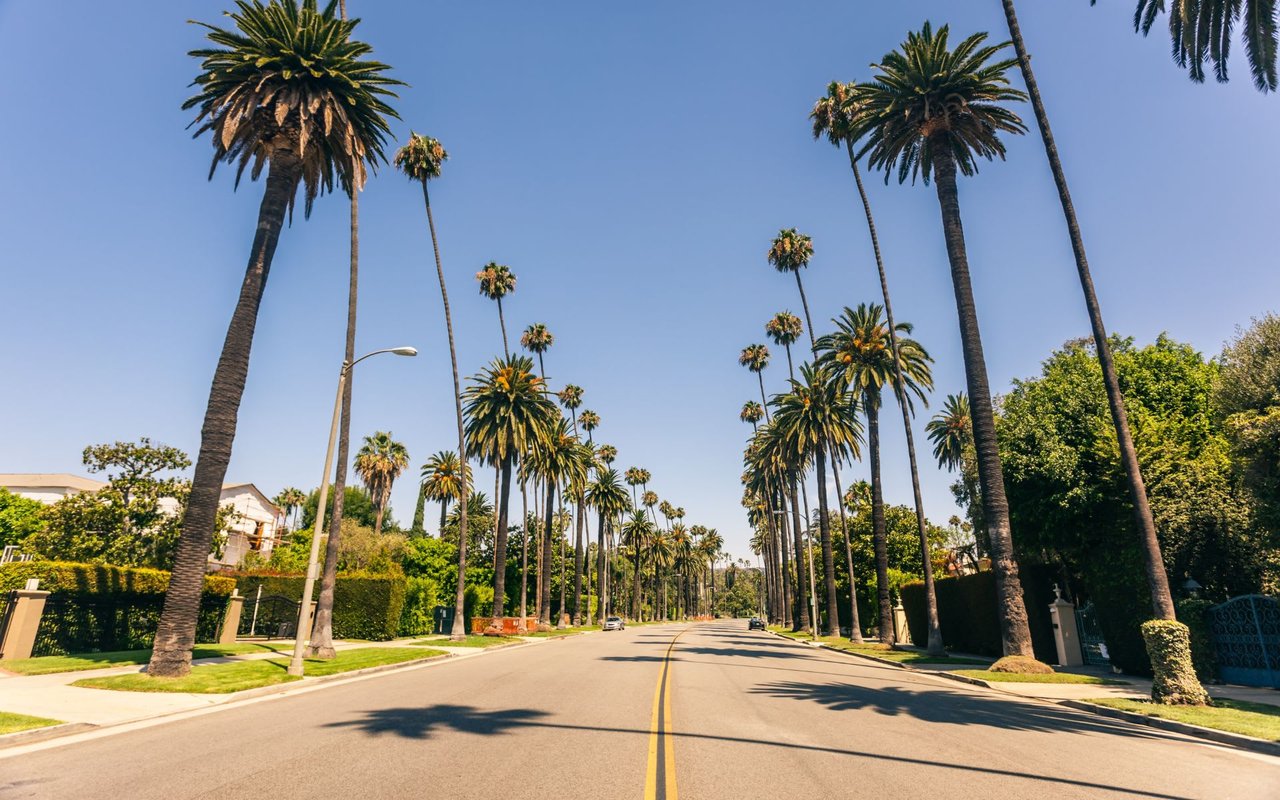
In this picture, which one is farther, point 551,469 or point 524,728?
point 551,469

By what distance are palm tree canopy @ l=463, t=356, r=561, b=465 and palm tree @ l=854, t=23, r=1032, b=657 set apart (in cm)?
2742

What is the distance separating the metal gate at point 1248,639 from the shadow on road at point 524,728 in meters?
7.99

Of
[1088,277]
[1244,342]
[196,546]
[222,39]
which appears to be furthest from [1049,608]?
[222,39]

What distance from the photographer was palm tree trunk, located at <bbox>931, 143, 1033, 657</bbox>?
Result: 2011cm

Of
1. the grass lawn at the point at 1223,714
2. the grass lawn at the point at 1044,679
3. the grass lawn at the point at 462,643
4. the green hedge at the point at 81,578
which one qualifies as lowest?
the grass lawn at the point at 462,643

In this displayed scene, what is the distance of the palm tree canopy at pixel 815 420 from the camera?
45.0m

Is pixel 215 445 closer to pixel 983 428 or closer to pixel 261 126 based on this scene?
pixel 261 126

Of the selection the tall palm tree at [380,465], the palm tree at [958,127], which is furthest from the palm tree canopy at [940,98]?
the tall palm tree at [380,465]

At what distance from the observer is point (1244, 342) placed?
61.2 ft

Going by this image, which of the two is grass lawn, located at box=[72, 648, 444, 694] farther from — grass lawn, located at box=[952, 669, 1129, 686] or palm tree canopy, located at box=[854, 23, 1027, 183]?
palm tree canopy, located at box=[854, 23, 1027, 183]

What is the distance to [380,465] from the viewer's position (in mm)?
74125

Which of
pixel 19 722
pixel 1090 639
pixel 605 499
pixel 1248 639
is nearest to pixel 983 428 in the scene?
pixel 1248 639

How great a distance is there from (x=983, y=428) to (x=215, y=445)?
2328 cm

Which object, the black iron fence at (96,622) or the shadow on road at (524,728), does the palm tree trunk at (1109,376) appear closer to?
the shadow on road at (524,728)
